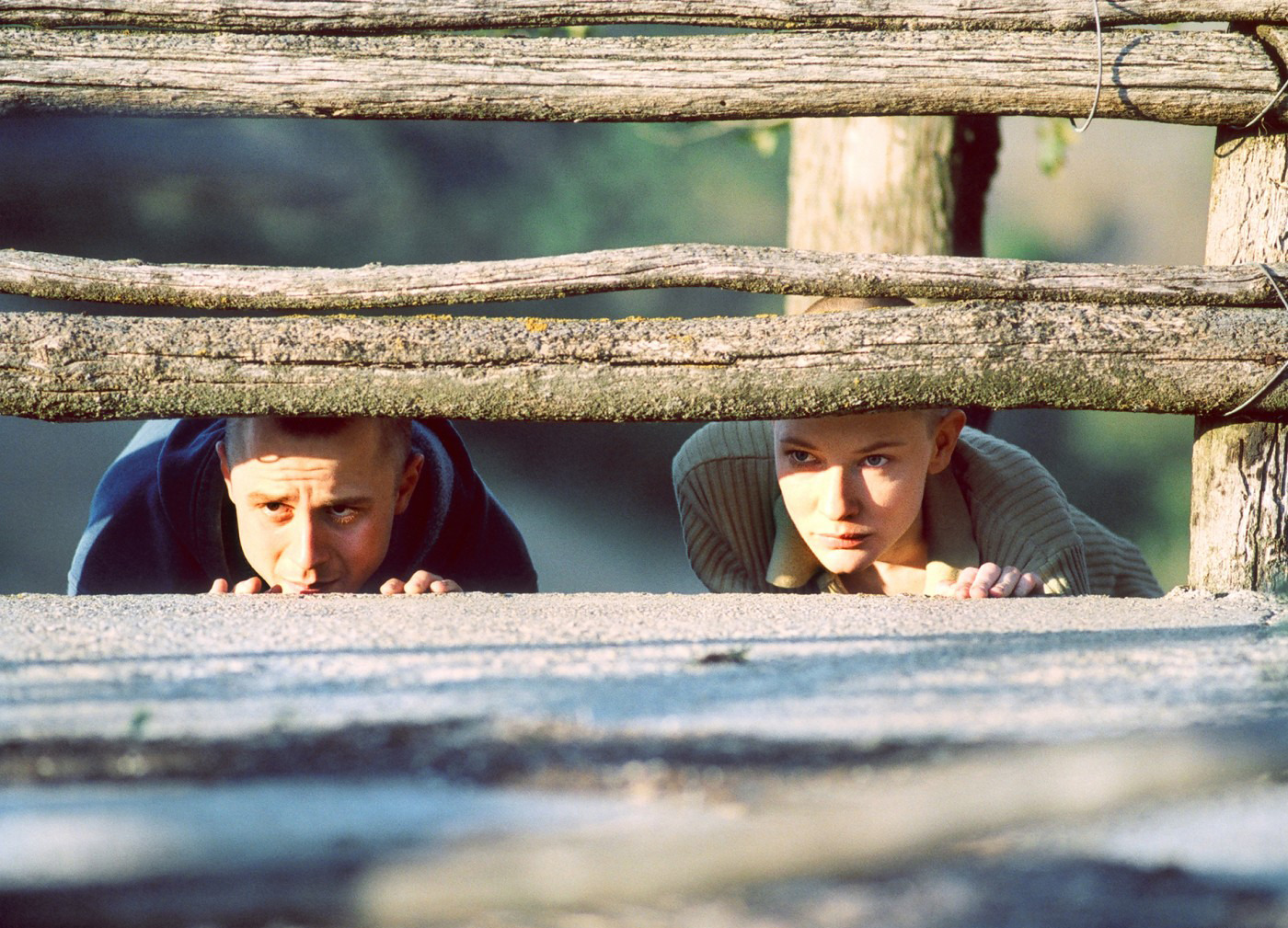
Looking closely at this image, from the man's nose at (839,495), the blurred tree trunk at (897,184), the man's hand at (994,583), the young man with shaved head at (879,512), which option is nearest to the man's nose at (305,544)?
the young man with shaved head at (879,512)

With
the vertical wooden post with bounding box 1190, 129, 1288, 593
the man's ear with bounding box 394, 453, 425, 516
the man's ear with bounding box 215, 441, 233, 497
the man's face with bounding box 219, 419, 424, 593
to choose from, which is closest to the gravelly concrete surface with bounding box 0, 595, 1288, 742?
the vertical wooden post with bounding box 1190, 129, 1288, 593

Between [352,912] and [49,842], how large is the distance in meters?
0.25

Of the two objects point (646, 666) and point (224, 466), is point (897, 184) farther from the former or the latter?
point (646, 666)

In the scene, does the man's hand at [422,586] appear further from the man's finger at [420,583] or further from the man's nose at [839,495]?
the man's nose at [839,495]

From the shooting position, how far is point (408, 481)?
249 centimetres

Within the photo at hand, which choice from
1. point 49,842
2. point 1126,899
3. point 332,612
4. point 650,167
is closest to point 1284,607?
point 1126,899

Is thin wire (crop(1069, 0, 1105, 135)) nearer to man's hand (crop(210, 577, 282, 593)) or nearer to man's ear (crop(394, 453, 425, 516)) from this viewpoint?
man's ear (crop(394, 453, 425, 516))

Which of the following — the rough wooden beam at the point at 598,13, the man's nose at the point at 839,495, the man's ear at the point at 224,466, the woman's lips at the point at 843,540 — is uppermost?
the rough wooden beam at the point at 598,13

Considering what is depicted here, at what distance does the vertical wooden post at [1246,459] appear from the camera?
6.41ft

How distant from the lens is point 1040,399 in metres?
1.82

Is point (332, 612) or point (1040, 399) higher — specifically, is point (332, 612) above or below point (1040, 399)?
below

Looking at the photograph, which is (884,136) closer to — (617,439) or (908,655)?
(908,655)

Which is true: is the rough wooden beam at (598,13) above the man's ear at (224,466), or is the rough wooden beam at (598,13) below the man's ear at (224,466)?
above

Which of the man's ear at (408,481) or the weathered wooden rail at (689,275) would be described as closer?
the weathered wooden rail at (689,275)
